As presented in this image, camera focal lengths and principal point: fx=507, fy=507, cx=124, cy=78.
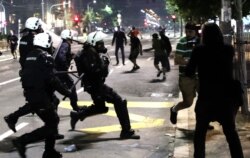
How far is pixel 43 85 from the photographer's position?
20.5 ft

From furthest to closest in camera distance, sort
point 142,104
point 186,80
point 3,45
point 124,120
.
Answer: point 3,45 → point 142,104 → point 186,80 → point 124,120

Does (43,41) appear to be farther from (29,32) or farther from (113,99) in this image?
(29,32)

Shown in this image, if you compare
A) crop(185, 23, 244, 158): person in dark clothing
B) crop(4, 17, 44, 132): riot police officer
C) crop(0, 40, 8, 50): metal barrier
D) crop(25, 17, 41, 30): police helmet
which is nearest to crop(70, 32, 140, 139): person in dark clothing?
crop(4, 17, 44, 132): riot police officer

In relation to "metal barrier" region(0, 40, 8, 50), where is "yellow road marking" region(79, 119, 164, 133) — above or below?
below

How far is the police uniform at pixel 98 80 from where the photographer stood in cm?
774

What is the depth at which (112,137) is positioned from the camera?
823 cm

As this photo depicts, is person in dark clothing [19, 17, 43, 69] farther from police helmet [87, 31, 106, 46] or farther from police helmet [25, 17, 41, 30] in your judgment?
police helmet [87, 31, 106, 46]

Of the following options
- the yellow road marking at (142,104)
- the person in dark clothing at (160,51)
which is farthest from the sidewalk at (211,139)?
the person in dark clothing at (160,51)

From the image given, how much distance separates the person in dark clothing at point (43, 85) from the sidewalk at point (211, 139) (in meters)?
1.74

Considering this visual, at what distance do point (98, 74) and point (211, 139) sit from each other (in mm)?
1985

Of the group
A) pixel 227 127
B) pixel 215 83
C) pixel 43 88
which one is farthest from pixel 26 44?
pixel 227 127

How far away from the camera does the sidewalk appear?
6871 millimetres

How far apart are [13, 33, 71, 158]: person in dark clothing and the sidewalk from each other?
1742 millimetres

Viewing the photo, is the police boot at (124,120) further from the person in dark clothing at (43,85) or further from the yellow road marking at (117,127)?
the person in dark clothing at (43,85)
